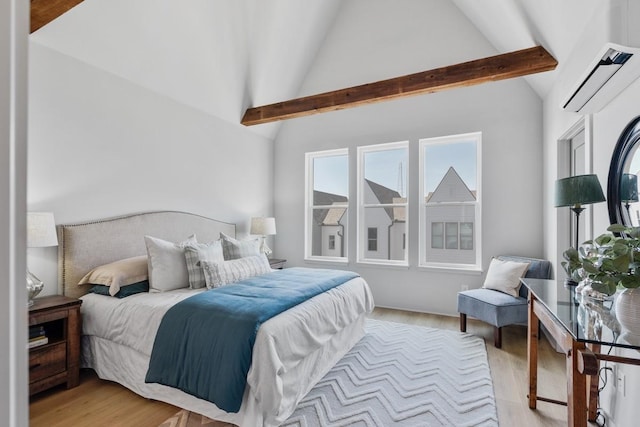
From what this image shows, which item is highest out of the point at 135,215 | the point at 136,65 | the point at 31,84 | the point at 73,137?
the point at 136,65

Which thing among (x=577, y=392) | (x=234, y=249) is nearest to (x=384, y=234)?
(x=234, y=249)

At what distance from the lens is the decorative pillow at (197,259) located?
292 cm

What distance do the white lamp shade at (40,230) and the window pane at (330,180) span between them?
11.5 feet

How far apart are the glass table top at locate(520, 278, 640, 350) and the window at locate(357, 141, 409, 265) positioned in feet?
8.63

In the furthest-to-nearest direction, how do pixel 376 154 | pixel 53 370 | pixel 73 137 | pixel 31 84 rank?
pixel 376 154 < pixel 73 137 < pixel 31 84 < pixel 53 370

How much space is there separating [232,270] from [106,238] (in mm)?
1172

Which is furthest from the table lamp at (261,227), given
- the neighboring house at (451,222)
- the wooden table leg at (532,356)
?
the wooden table leg at (532,356)

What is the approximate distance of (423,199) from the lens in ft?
14.7

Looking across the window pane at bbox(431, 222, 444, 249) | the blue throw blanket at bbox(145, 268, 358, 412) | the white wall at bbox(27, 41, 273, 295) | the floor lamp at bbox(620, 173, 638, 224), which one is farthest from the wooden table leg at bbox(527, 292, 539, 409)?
the white wall at bbox(27, 41, 273, 295)

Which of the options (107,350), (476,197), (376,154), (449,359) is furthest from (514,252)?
(107,350)

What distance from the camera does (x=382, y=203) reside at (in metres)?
4.81

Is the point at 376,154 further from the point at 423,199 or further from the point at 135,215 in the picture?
the point at 135,215

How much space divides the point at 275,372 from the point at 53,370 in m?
1.72

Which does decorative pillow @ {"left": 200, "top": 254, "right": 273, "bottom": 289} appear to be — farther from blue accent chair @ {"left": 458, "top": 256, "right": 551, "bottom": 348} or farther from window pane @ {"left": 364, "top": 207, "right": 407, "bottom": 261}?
blue accent chair @ {"left": 458, "top": 256, "right": 551, "bottom": 348}
